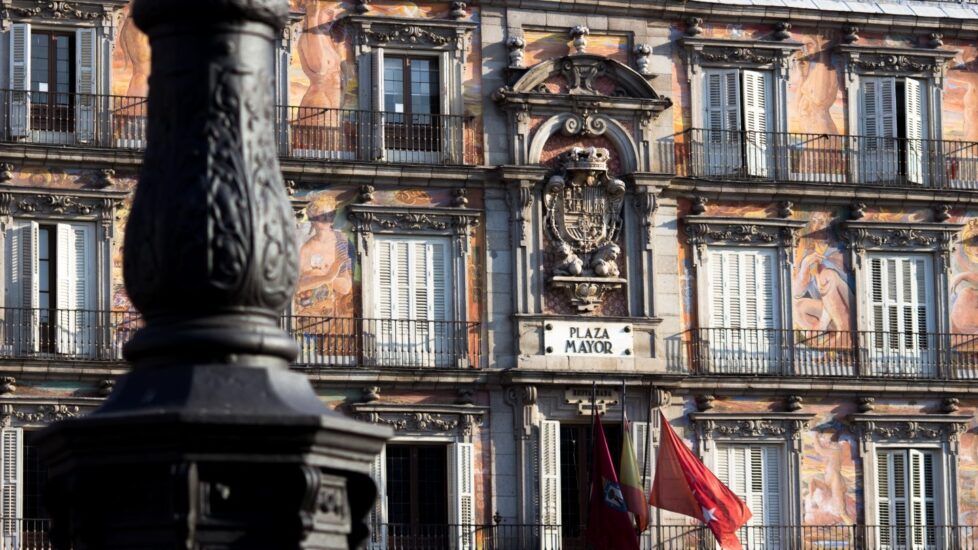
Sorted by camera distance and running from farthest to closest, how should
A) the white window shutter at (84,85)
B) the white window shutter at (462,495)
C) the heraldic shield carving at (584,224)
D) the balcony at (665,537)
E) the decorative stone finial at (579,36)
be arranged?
the decorative stone finial at (579,36) < the heraldic shield carving at (584,224) < the white window shutter at (462,495) < the white window shutter at (84,85) < the balcony at (665,537)

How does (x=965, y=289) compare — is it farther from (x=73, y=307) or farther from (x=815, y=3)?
(x=73, y=307)

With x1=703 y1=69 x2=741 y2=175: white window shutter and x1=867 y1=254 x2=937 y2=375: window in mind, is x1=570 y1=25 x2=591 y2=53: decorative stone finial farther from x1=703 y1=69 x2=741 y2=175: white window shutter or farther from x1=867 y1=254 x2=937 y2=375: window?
x1=867 y1=254 x2=937 y2=375: window

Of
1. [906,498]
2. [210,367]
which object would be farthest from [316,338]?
[210,367]

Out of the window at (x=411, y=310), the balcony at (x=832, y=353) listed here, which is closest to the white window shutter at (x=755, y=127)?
the balcony at (x=832, y=353)

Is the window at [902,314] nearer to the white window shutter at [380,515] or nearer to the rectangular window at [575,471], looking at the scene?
the rectangular window at [575,471]

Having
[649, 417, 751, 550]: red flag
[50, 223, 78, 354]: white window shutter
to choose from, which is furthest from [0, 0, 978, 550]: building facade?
[649, 417, 751, 550]: red flag

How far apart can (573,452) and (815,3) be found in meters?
8.69

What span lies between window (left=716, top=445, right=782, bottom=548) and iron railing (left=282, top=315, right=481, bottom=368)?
4618 millimetres

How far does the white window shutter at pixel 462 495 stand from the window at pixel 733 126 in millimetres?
6232

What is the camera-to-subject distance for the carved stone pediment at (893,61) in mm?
40062

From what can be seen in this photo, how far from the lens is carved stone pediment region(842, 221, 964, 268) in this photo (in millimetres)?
39625

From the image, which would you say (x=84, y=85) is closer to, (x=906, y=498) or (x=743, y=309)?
(x=743, y=309)

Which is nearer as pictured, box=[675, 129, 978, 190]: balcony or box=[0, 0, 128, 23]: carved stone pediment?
box=[0, 0, 128, 23]: carved stone pediment

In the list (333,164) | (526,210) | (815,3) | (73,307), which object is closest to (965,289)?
(815,3)
